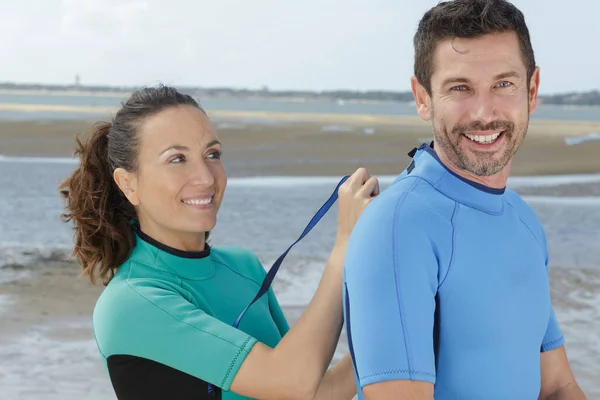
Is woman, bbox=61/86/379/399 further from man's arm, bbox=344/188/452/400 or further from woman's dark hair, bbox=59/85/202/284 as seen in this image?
man's arm, bbox=344/188/452/400

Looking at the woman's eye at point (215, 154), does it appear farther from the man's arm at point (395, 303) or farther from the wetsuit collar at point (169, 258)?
the man's arm at point (395, 303)

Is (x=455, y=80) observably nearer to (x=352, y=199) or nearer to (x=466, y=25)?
(x=466, y=25)

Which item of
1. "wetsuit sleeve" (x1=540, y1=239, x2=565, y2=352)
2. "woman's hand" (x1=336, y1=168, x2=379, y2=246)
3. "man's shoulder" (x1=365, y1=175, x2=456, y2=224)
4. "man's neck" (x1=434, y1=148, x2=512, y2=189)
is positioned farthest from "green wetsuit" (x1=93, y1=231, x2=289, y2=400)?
"wetsuit sleeve" (x1=540, y1=239, x2=565, y2=352)

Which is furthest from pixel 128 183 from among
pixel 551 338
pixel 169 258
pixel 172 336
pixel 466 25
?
pixel 551 338

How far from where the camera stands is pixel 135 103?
2.63m

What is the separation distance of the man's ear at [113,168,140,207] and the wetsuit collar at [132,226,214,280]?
111 mm

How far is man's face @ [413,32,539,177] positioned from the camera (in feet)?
6.73

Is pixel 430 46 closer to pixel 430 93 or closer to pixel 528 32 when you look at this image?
pixel 430 93

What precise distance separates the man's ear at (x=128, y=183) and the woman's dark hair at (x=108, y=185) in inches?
0.8

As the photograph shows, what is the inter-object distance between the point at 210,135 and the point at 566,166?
18544mm

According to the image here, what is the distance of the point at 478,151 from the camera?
2088mm

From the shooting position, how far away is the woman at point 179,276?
7.45ft

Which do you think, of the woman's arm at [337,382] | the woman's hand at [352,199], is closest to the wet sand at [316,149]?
the woman's arm at [337,382]

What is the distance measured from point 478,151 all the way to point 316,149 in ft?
67.1
